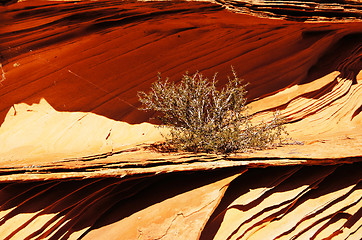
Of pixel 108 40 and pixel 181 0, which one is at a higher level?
pixel 181 0

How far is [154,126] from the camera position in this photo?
14.9 ft

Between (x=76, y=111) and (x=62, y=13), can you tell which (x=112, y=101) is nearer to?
(x=76, y=111)

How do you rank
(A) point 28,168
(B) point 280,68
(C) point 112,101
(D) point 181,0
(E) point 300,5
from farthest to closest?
(B) point 280,68 → (C) point 112,101 → (E) point 300,5 → (D) point 181,0 → (A) point 28,168

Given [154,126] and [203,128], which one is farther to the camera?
[154,126]

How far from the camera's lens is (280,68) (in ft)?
17.3

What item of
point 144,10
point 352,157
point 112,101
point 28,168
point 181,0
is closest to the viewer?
point 28,168

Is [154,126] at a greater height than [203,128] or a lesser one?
lesser

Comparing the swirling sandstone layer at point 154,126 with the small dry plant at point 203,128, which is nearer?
the swirling sandstone layer at point 154,126

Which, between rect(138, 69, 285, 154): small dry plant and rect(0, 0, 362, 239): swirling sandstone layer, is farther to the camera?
rect(138, 69, 285, 154): small dry plant

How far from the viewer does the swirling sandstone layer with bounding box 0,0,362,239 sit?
2.56m

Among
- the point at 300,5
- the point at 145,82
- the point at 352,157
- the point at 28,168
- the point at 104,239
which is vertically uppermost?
the point at 300,5

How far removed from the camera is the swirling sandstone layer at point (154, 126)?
2559 mm

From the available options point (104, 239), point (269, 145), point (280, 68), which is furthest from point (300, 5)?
point (104, 239)

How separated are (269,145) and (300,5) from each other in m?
2.04
